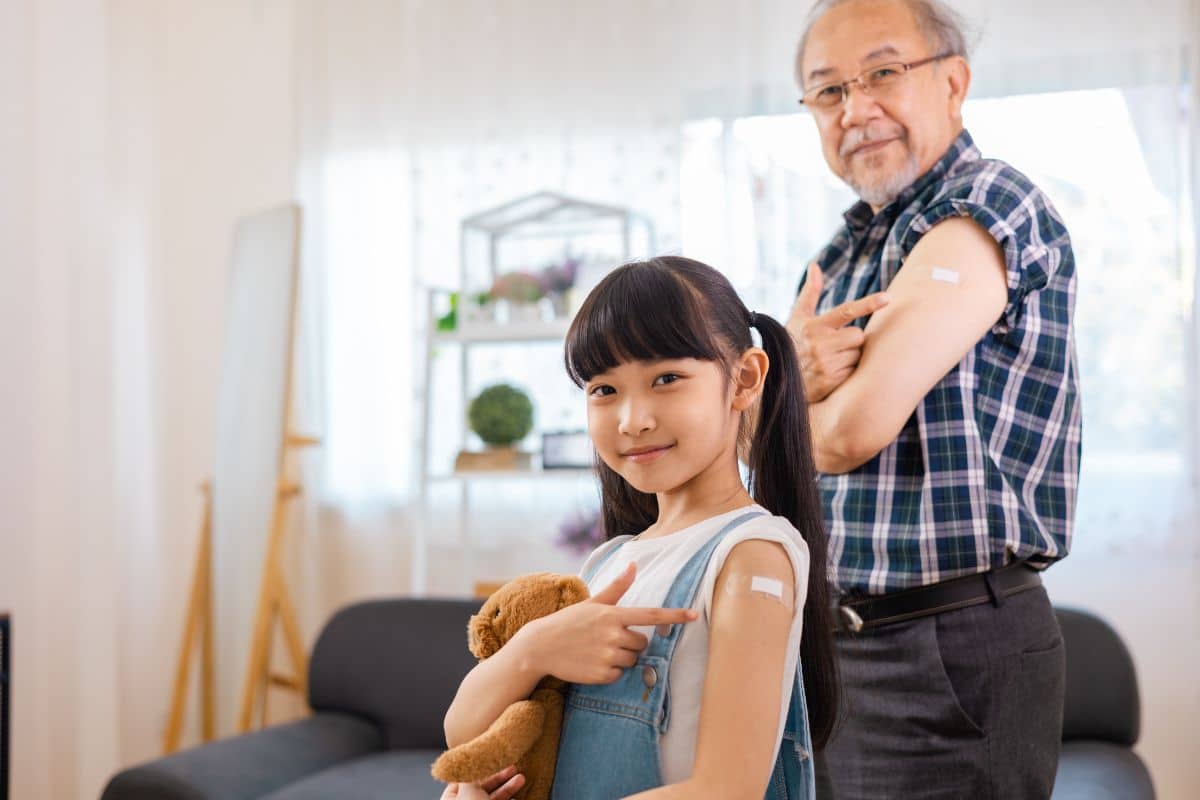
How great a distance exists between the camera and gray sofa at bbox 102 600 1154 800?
2.31 meters

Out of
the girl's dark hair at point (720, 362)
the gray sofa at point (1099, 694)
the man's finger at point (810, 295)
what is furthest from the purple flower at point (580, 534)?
the girl's dark hair at point (720, 362)

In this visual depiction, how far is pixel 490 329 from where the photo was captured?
3.08 m

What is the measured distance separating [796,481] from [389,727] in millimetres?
2109

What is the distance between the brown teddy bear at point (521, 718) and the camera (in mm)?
876

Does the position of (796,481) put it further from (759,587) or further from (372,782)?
(372,782)

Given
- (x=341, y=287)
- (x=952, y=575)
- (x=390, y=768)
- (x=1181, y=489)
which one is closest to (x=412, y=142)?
(x=341, y=287)

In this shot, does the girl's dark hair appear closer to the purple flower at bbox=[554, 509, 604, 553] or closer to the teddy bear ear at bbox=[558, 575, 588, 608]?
the teddy bear ear at bbox=[558, 575, 588, 608]

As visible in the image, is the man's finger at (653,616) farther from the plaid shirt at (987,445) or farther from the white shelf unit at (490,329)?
the white shelf unit at (490,329)

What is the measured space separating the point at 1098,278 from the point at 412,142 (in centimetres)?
197

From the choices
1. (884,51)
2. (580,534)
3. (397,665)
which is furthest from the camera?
(580,534)

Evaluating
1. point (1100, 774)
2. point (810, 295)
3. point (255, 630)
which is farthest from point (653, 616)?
point (255, 630)

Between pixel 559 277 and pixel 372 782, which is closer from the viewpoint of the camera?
pixel 372 782

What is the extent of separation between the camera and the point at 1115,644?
100.0 inches

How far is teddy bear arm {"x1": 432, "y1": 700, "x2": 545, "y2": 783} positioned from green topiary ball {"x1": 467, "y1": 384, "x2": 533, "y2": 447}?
2.21m
